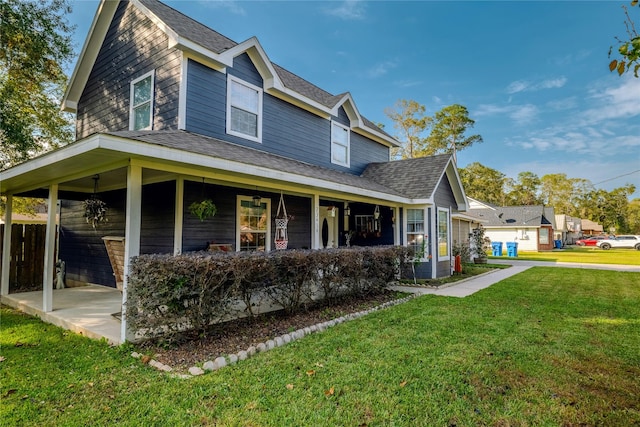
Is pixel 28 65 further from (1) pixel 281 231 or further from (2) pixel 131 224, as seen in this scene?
(2) pixel 131 224

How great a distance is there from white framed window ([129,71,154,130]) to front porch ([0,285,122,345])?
407 cm

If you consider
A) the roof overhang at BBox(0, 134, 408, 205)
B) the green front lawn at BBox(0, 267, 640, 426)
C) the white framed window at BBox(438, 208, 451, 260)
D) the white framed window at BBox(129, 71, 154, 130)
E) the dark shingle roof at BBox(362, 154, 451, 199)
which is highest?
the white framed window at BBox(129, 71, 154, 130)

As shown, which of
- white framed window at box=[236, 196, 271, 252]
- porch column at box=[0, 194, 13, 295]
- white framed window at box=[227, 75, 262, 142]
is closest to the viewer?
porch column at box=[0, 194, 13, 295]

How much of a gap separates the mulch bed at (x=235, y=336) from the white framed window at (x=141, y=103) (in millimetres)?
5188

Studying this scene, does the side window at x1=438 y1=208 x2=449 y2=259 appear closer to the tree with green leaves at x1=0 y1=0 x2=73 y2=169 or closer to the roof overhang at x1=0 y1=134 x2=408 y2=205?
the roof overhang at x1=0 y1=134 x2=408 y2=205

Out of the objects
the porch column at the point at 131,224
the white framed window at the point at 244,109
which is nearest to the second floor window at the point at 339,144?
the white framed window at the point at 244,109

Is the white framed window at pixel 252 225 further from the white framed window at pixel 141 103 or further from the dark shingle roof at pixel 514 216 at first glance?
the dark shingle roof at pixel 514 216

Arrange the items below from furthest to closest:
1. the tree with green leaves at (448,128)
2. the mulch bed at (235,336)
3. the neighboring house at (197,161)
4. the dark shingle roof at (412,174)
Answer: the tree with green leaves at (448,128) < the dark shingle roof at (412,174) < the neighboring house at (197,161) < the mulch bed at (235,336)

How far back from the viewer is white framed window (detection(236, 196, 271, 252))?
8227 mm

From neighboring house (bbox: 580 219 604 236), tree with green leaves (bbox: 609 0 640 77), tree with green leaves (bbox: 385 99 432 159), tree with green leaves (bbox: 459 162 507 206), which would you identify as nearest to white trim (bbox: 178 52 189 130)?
tree with green leaves (bbox: 609 0 640 77)

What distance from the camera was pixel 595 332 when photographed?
546cm

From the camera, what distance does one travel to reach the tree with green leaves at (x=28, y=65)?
9.48 meters

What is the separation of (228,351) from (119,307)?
12.0 ft

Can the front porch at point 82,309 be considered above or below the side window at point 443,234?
below
